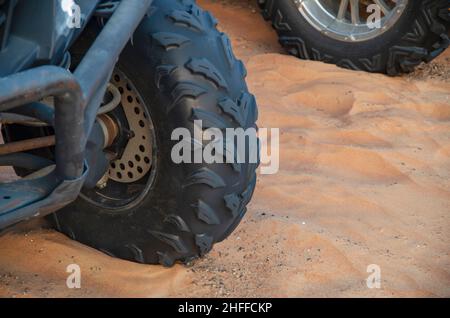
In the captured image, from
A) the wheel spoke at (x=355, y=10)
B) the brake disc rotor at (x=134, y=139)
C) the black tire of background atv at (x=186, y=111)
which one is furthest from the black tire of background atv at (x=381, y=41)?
the brake disc rotor at (x=134, y=139)

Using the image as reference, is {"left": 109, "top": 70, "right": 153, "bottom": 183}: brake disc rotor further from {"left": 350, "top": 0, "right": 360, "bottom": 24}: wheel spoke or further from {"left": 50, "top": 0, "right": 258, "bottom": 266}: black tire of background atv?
{"left": 350, "top": 0, "right": 360, "bottom": 24}: wheel spoke

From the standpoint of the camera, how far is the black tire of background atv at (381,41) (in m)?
3.84

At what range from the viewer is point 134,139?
2.32 m

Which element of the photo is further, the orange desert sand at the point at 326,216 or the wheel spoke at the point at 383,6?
the wheel spoke at the point at 383,6

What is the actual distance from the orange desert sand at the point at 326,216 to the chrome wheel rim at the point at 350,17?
0.22 meters

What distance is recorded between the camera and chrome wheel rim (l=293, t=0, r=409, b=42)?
3.96 m

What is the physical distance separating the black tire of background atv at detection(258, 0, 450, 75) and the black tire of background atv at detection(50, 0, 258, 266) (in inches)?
73.9

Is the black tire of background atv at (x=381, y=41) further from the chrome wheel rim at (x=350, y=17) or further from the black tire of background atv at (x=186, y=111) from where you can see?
the black tire of background atv at (x=186, y=111)

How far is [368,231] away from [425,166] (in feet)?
2.10

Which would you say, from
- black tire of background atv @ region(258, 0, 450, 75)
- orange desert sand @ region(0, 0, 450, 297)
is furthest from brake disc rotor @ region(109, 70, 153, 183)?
black tire of background atv @ region(258, 0, 450, 75)

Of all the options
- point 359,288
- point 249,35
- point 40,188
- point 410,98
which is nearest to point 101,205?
point 40,188

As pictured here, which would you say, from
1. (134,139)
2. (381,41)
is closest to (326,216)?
(134,139)

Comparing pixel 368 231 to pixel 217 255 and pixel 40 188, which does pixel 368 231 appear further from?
pixel 40 188

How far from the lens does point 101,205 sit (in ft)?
7.93
